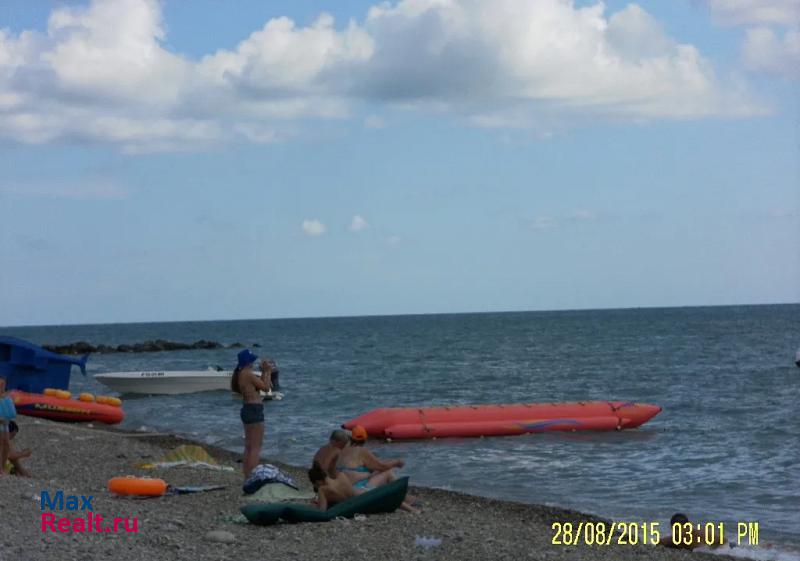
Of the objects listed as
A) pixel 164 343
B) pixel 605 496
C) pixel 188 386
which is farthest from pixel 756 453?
pixel 164 343

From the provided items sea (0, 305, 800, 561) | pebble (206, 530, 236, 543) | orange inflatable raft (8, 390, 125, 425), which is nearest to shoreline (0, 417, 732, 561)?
pebble (206, 530, 236, 543)

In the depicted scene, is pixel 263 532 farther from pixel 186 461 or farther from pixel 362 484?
pixel 186 461

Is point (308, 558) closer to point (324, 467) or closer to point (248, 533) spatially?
point (248, 533)

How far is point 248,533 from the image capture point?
8.79m

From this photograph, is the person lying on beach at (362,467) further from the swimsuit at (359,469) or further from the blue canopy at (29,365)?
the blue canopy at (29,365)

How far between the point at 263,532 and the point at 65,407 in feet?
44.3

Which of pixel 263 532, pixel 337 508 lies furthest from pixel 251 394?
pixel 263 532

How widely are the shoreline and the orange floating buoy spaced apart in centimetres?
12

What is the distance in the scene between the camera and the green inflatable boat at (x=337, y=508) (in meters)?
9.12

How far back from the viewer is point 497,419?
2019cm

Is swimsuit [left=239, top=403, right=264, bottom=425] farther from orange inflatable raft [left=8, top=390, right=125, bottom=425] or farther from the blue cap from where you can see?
orange inflatable raft [left=8, top=390, right=125, bottom=425]

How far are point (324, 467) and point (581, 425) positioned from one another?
1151cm

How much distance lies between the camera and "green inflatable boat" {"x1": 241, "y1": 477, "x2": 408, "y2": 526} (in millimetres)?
9117

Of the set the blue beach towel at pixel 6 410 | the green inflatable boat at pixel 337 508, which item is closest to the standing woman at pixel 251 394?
the green inflatable boat at pixel 337 508
